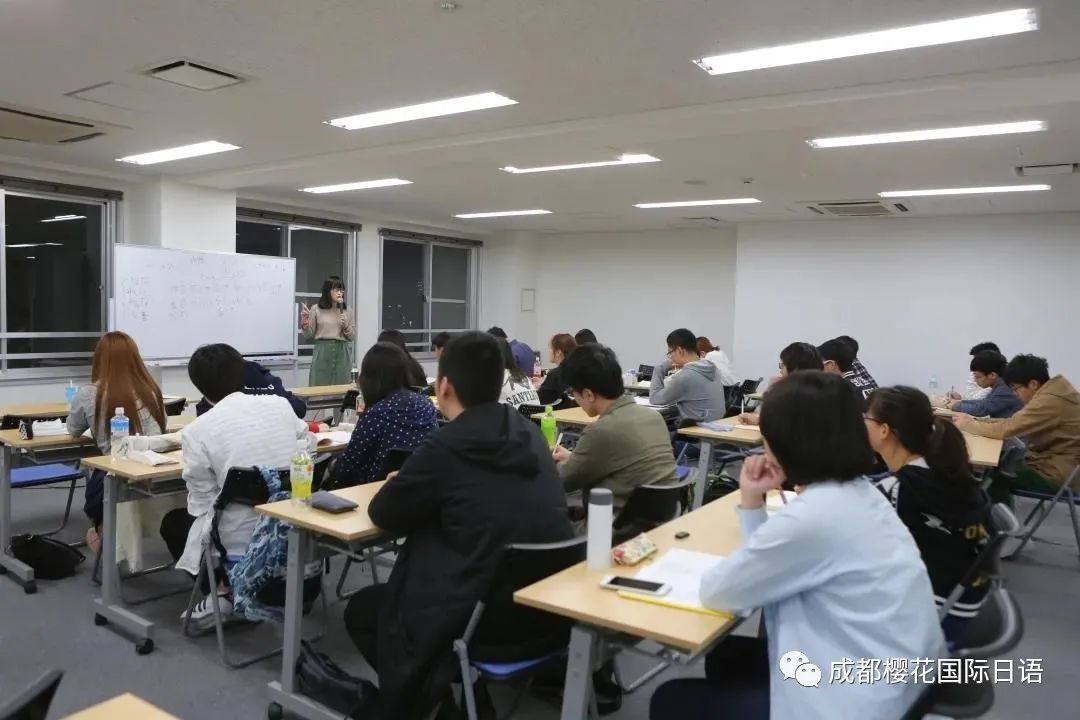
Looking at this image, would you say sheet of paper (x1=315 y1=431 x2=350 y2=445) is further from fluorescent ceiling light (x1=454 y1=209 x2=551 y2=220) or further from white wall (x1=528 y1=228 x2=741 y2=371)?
white wall (x1=528 y1=228 x2=741 y2=371)

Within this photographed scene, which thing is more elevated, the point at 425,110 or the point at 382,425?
the point at 425,110

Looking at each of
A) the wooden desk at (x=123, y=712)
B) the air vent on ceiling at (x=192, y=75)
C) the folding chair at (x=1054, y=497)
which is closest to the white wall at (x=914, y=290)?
the folding chair at (x=1054, y=497)

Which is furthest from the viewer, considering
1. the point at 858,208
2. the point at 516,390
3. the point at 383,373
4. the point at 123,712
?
the point at 858,208

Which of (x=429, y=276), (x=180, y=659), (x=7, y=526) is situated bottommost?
(x=180, y=659)

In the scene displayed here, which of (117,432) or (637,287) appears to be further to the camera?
(637,287)

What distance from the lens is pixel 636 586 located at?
6.03 feet

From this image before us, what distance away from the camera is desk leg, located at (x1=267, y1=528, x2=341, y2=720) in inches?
100

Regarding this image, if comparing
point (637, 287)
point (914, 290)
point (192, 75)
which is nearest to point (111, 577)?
point (192, 75)

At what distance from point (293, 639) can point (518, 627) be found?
100 cm

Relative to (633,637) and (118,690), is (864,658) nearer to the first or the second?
(633,637)

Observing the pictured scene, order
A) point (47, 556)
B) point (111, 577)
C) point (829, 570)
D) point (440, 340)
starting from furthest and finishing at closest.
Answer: point (440, 340)
point (47, 556)
point (111, 577)
point (829, 570)

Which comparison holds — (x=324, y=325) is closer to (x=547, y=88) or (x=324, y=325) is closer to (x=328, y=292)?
(x=328, y=292)

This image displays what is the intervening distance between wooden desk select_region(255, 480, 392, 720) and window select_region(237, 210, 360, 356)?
614 centimetres

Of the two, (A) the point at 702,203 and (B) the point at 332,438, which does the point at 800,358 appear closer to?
(B) the point at 332,438
